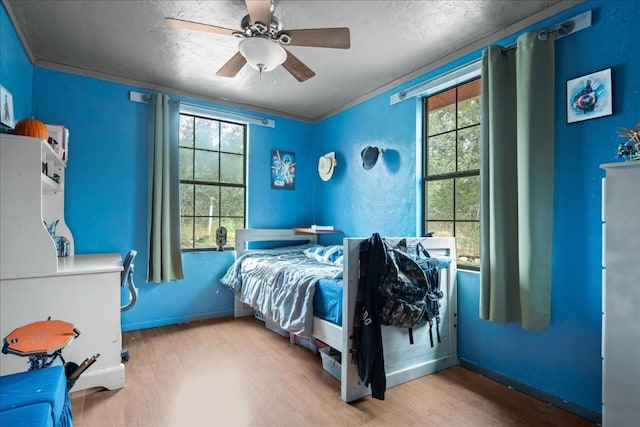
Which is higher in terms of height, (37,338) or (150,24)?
(150,24)

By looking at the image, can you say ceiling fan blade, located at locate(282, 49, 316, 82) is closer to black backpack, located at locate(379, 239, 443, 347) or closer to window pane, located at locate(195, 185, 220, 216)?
black backpack, located at locate(379, 239, 443, 347)

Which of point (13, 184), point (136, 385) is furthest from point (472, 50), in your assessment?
point (136, 385)

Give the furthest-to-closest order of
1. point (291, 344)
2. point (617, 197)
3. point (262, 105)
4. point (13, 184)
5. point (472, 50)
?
point (262, 105) → point (291, 344) → point (472, 50) → point (13, 184) → point (617, 197)

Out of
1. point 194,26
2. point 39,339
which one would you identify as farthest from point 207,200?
point 39,339

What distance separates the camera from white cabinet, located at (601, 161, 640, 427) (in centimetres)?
143

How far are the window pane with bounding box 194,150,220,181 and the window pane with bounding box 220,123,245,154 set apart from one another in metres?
0.16

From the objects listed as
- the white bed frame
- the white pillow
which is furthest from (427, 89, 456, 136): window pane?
the white pillow

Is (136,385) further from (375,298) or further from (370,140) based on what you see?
(370,140)

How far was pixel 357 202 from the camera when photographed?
3771mm

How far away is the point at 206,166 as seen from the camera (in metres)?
3.81

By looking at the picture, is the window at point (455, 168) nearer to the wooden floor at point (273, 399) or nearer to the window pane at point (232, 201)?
the wooden floor at point (273, 399)

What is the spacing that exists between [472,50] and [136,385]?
3.51m

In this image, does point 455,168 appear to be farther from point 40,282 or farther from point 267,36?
point 40,282

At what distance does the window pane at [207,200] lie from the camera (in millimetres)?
3752
